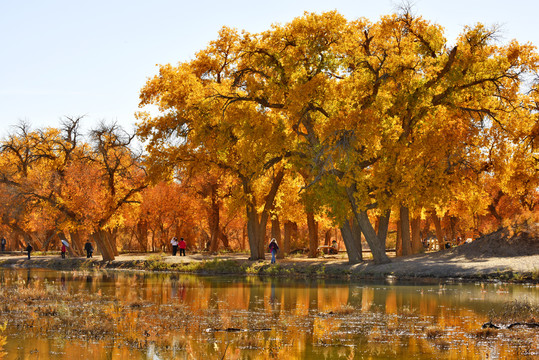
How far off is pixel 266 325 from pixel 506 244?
2122cm

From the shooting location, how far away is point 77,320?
1505cm

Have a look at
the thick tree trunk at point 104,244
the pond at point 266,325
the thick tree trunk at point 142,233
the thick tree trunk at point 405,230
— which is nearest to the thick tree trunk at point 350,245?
the thick tree trunk at point 405,230

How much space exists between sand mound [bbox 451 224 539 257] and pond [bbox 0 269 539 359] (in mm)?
8440

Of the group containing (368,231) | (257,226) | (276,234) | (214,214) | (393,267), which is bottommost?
(393,267)

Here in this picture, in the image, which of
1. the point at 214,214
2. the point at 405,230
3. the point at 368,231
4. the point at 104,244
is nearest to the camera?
the point at 368,231

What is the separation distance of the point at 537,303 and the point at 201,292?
11381mm

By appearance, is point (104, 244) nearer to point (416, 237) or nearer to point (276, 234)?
point (276, 234)

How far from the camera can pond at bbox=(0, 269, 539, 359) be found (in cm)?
1173

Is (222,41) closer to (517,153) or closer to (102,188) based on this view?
(102,188)

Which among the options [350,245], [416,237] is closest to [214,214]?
[416,237]

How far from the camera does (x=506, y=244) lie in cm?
3259

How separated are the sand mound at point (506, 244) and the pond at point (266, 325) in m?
8.44

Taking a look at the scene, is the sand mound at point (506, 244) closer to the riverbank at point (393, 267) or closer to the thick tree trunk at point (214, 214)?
the riverbank at point (393, 267)

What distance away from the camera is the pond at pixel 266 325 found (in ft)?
38.5
